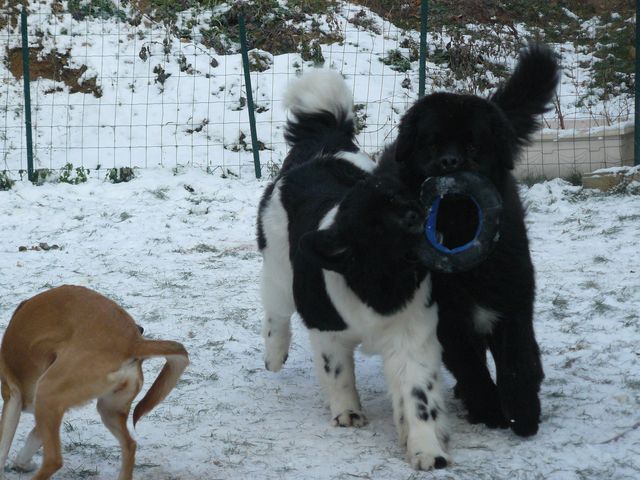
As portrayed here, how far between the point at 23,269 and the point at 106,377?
162 inches

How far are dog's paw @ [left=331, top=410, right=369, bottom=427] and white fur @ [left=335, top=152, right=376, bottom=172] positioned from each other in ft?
3.89

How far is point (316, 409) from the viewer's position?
4.30 meters

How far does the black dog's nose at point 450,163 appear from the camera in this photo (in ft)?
11.6

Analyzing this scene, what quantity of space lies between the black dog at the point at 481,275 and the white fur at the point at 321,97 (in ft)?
3.57

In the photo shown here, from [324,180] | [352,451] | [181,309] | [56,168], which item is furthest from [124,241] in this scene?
[352,451]

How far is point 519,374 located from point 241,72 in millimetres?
8767

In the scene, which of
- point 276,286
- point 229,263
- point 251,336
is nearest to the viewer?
point 276,286

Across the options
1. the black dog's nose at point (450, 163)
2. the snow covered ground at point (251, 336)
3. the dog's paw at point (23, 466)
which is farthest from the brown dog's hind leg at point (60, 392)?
the black dog's nose at point (450, 163)

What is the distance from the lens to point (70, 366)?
297 centimetres

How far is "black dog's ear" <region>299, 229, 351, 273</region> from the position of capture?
361 centimetres

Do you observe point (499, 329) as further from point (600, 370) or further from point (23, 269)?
point (23, 269)

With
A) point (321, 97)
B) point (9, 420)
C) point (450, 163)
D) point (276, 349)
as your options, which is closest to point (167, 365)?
point (9, 420)

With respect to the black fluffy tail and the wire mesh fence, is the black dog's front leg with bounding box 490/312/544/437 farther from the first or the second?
the wire mesh fence

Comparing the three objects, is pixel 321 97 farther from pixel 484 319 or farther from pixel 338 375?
pixel 484 319
